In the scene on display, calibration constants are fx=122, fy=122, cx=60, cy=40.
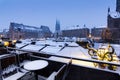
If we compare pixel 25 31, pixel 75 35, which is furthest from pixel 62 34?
pixel 25 31

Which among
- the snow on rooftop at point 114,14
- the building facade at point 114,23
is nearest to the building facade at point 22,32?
the building facade at point 114,23

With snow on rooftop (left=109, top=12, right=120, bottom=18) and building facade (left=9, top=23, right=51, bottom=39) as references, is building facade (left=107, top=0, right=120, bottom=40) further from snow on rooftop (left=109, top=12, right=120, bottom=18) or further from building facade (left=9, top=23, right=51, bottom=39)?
building facade (left=9, top=23, right=51, bottom=39)

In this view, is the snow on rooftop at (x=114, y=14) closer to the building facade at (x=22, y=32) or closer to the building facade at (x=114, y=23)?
the building facade at (x=114, y=23)

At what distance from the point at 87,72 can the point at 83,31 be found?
2768 inches

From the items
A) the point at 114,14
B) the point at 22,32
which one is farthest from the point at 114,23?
the point at 22,32

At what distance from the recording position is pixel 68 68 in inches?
130

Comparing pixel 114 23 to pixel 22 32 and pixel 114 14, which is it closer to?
pixel 114 14

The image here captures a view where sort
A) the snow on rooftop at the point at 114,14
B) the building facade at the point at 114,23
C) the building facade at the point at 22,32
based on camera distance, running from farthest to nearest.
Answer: the building facade at the point at 22,32, the snow on rooftop at the point at 114,14, the building facade at the point at 114,23

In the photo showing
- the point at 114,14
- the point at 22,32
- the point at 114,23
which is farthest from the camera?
the point at 22,32

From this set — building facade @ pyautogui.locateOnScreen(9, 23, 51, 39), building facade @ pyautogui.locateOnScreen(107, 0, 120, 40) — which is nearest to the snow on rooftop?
building facade @ pyautogui.locateOnScreen(107, 0, 120, 40)

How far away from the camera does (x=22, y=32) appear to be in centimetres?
6938

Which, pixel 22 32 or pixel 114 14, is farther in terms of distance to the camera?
pixel 22 32

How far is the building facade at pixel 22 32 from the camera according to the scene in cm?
6264

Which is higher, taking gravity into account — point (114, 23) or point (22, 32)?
point (114, 23)
